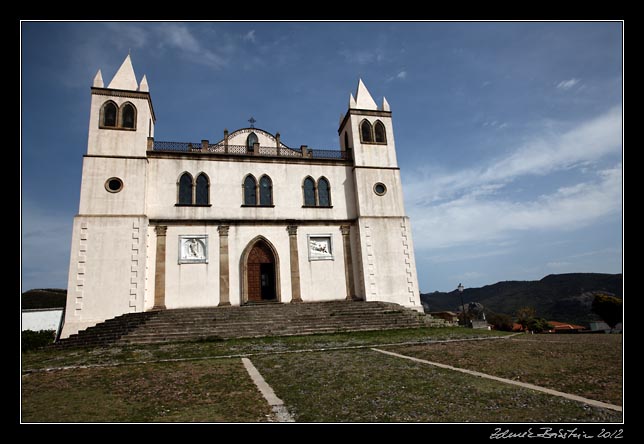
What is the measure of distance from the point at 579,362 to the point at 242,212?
17.3m

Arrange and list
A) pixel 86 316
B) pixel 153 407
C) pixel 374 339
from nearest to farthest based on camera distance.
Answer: pixel 153 407 < pixel 374 339 < pixel 86 316

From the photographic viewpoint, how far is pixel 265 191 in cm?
2255

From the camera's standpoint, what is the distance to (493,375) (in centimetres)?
671

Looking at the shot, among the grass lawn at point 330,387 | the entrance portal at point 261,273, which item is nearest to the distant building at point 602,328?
the grass lawn at point 330,387

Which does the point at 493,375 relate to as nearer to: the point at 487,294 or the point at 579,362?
the point at 579,362

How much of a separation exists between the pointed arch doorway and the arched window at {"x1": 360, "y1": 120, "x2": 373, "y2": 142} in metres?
9.09

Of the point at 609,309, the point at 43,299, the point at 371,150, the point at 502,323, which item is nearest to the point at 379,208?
the point at 371,150

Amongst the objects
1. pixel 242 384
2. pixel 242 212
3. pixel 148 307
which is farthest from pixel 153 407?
pixel 242 212

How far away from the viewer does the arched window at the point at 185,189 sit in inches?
832

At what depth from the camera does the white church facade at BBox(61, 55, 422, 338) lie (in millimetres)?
18797

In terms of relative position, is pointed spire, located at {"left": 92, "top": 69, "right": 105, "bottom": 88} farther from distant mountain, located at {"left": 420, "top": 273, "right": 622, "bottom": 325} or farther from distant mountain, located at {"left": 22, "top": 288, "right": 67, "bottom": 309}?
distant mountain, located at {"left": 420, "top": 273, "right": 622, "bottom": 325}

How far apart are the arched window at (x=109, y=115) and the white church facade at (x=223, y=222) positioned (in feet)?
0.20

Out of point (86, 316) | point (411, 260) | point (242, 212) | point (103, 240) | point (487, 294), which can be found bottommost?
point (487, 294)

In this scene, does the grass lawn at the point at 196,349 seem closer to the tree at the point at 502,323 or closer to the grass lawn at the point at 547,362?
the grass lawn at the point at 547,362
